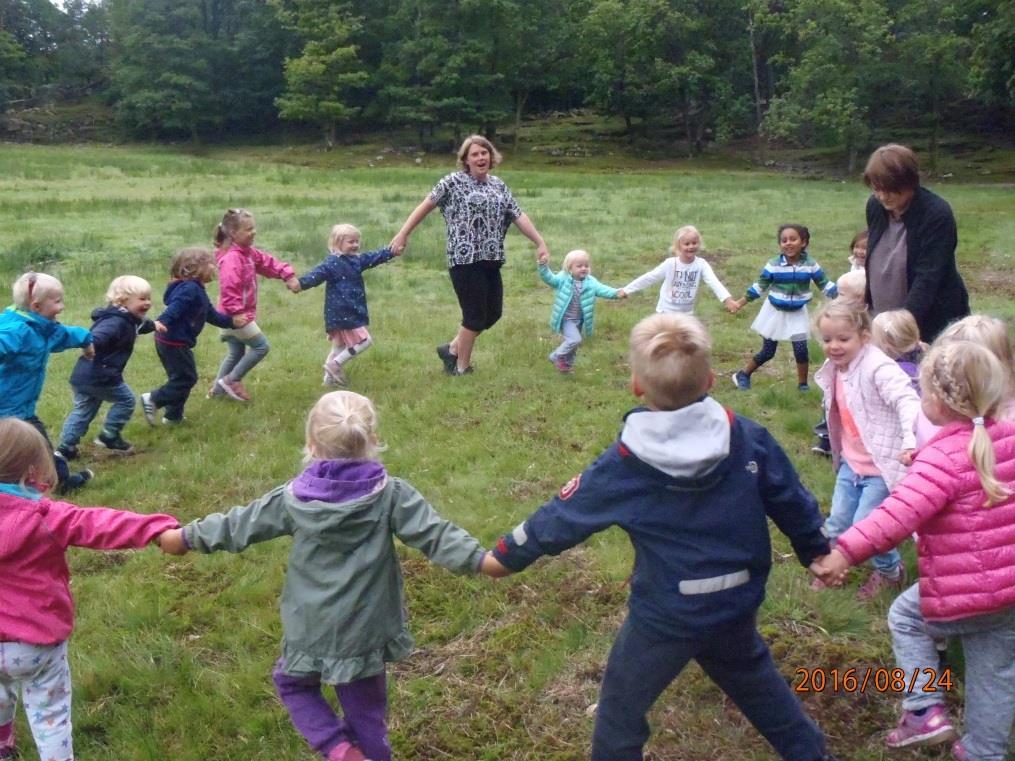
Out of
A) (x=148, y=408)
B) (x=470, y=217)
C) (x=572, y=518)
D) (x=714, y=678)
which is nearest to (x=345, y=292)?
(x=470, y=217)

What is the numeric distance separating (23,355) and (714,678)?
464cm

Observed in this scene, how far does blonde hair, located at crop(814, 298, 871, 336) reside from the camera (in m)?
4.74

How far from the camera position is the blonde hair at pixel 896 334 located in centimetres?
506

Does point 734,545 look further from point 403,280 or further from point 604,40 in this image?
point 604,40

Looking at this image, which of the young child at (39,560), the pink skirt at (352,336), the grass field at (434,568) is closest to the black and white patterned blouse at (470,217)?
the pink skirt at (352,336)

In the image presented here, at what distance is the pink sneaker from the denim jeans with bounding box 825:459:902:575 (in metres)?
2.64

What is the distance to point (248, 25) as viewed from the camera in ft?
214

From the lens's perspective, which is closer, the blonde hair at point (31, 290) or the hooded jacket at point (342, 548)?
the hooded jacket at point (342, 548)

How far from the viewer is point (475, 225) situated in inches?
329

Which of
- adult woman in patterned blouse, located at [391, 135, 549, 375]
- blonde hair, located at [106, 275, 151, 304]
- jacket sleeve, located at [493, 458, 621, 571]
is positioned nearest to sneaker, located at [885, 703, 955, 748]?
jacket sleeve, located at [493, 458, 621, 571]

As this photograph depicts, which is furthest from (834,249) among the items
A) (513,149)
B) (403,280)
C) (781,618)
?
(513,149)

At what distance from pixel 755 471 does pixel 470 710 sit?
181 cm

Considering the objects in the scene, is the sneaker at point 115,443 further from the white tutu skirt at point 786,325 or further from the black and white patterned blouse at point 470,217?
the white tutu skirt at point 786,325

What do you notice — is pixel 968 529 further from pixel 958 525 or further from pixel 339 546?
pixel 339 546
